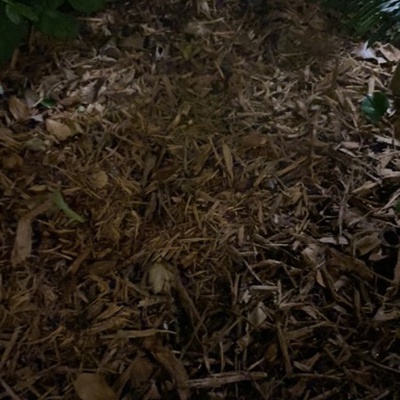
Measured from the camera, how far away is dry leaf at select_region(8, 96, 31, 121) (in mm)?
1546

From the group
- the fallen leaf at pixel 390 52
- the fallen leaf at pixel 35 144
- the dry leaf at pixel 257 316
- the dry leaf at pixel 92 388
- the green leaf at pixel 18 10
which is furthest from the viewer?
the fallen leaf at pixel 390 52

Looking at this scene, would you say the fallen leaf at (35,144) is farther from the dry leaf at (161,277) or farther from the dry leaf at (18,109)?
the dry leaf at (161,277)

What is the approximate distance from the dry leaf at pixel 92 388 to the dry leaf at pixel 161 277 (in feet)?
0.66

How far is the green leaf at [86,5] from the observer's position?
1616 millimetres

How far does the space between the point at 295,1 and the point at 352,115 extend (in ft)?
1.38

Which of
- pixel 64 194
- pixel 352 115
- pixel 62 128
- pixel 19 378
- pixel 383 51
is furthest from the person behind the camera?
pixel 383 51

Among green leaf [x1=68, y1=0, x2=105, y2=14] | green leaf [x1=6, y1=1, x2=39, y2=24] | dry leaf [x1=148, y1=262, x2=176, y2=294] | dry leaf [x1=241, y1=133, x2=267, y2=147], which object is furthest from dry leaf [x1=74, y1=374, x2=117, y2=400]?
green leaf [x1=68, y1=0, x2=105, y2=14]

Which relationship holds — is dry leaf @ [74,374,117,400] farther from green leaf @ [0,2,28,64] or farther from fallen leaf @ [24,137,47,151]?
green leaf @ [0,2,28,64]

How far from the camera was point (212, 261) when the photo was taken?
1358mm

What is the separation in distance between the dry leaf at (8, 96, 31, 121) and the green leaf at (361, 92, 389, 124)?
2.56ft

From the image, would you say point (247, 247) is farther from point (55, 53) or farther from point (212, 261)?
point (55, 53)

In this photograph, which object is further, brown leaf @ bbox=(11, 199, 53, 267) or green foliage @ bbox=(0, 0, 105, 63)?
green foliage @ bbox=(0, 0, 105, 63)

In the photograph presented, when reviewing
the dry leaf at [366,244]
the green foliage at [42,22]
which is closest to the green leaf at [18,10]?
the green foliage at [42,22]

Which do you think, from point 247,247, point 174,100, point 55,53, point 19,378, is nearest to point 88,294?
point 19,378
